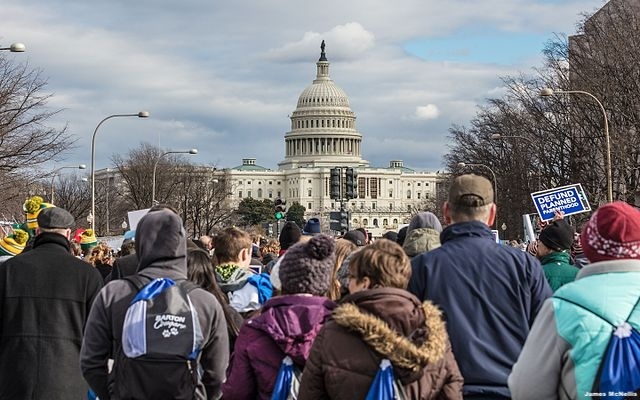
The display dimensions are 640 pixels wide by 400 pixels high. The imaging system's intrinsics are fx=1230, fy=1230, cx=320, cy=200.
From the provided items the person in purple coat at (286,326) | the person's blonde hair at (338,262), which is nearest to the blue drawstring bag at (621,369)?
the person in purple coat at (286,326)

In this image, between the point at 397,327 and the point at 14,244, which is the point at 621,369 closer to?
the point at 397,327

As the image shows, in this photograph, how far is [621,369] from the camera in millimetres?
4617

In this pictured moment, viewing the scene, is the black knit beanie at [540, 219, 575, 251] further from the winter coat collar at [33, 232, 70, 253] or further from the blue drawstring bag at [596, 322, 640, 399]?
the blue drawstring bag at [596, 322, 640, 399]

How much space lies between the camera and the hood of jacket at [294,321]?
5723 mm

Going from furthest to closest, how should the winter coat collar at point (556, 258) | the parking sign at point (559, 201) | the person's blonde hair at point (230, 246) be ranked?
1. the parking sign at point (559, 201)
2. the winter coat collar at point (556, 258)
3. the person's blonde hair at point (230, 246)

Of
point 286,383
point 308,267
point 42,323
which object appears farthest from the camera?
point 42,323

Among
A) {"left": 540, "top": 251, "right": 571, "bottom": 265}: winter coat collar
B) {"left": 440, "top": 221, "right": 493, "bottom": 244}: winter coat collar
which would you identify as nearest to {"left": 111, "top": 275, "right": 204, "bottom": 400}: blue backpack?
{"left": 440, "top": 221, "right": 493, "bottom": 244}: winter coat collar

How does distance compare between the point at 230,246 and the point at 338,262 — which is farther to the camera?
the point at 230,246

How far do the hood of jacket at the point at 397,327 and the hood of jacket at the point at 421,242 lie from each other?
8.95ft

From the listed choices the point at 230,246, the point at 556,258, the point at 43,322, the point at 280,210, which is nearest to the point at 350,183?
the point at 280,210

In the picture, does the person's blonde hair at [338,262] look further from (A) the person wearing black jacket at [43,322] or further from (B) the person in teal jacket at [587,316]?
(B) the person in teal jacket at [587,316]

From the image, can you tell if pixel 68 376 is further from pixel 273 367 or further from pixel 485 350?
pixel 485 350

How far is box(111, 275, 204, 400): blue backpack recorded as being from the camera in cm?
579

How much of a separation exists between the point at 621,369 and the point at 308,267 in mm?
1755
